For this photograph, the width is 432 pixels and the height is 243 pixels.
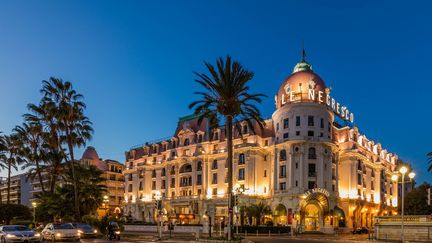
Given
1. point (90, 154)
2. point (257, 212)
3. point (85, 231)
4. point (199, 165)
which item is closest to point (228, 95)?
point (85, 231)

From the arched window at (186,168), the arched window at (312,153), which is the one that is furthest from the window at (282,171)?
the arched window at (186,168)

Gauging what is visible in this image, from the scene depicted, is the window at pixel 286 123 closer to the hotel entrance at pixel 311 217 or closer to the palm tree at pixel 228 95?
the hotel entrance at pixel 311 217

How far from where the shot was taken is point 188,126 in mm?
106812

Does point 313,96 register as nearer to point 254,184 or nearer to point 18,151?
point 254,184

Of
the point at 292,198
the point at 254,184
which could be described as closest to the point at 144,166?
the point at 254,184

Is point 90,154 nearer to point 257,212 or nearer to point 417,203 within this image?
point 257,212

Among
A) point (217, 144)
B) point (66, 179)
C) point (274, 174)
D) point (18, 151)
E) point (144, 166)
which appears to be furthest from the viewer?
point (144, 166)

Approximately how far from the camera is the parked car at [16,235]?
33562mm

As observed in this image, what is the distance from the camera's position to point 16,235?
33719mm

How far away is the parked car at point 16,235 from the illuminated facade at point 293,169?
43.9 meters

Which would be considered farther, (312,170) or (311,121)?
(311,121)

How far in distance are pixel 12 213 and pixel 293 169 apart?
55256mm

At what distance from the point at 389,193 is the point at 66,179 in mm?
76704

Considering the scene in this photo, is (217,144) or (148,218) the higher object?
(217,144)
